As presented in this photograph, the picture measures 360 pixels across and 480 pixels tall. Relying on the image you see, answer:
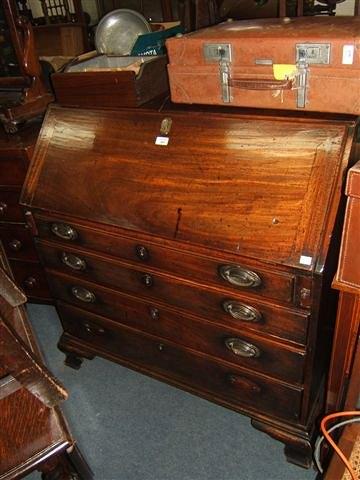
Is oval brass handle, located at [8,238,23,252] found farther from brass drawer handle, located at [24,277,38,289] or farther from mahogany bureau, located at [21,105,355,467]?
mahogany bureau, located at [21,105,355,467]

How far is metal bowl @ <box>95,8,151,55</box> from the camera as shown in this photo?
1741 mm

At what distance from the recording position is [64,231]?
1.58 meters

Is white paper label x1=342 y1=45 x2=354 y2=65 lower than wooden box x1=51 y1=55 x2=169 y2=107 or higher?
higher

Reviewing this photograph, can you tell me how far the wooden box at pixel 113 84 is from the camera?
1.41 meters

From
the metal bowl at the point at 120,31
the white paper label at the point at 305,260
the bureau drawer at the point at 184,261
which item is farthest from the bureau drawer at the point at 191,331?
the metal bowl at the point at 120,31

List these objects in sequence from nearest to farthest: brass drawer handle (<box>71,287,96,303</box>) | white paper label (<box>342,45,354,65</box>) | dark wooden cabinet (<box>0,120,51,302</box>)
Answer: white paper label (<box>342,45,354,65</box>) → brass drawer handle (<box>71,287,96,303</box>) → dark wooden cabinet (<box>0,120,51,302</box>)

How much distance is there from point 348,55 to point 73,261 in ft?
3.88

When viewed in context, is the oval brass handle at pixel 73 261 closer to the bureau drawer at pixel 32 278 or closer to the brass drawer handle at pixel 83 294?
the brass drawer handle at pixel 83 294

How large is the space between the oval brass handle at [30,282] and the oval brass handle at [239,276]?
4.74 ft

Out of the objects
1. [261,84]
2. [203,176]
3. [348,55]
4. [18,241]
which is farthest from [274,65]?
[18,241]

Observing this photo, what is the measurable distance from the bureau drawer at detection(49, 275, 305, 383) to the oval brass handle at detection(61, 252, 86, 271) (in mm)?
96

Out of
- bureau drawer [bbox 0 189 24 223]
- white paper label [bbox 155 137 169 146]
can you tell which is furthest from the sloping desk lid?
bureau drawer [bbox 0 189 24 223]

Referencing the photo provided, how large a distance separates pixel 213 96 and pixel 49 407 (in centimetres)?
103

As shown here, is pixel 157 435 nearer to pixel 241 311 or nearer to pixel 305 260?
pixel 241 311
